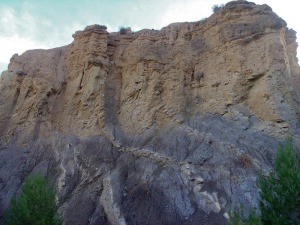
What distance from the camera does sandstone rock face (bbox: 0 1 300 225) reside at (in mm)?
17094

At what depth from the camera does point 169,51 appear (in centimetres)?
2420

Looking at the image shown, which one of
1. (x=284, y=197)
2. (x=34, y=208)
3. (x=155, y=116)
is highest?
(x=155, y=116)

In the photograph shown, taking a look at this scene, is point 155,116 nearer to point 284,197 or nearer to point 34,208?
point 34,208

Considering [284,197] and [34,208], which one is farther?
[34,208]

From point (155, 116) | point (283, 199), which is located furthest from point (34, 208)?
point (283, 199)

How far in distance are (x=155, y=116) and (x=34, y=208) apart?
8.75 meters

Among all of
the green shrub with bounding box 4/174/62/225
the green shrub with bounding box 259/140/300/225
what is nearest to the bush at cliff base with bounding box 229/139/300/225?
the green shrub with bounding box 259/140/300/225

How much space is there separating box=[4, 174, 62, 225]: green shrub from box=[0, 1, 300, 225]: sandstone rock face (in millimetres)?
1847

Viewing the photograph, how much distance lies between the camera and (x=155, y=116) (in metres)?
21.6

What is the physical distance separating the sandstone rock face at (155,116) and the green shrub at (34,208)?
185 centimetres

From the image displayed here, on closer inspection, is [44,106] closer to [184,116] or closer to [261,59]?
Answer: [184,116]

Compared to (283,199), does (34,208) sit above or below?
below

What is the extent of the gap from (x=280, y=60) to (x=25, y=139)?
15.7m

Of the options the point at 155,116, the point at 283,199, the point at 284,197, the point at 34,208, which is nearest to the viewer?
the point at 284,197
